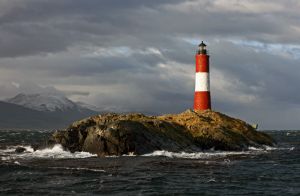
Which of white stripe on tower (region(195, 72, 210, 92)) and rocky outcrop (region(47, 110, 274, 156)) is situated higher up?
white stripe on tower (region(195, 72, 210, 92))

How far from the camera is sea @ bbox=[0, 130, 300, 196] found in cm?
2930

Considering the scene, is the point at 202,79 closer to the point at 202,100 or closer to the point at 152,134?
the point at 202,100

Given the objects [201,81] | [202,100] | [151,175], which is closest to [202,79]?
[201,81]

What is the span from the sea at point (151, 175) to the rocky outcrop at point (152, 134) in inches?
65.8

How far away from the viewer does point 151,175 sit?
34594 mm

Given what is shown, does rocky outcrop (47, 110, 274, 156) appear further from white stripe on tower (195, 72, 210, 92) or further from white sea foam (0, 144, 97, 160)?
white stripe on tower (195, 72, 210, 92)

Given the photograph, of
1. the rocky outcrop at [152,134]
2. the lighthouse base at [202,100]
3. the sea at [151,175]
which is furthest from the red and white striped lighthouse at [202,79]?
the sea at [151,175]

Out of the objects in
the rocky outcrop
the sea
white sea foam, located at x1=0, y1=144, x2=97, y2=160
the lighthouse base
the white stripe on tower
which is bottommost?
the sea

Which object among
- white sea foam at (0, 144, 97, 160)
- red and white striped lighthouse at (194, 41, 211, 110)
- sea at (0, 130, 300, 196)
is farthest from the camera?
red and white striped lighthouse at (194, 41, 211, 110)

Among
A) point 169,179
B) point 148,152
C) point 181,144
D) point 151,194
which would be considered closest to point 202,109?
point 181,144

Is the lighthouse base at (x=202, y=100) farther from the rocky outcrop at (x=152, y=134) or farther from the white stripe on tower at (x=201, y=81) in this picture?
the rocky outcrop at (x=152, y=134)

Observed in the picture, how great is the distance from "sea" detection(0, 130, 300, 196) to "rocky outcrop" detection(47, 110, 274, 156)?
5.48ft

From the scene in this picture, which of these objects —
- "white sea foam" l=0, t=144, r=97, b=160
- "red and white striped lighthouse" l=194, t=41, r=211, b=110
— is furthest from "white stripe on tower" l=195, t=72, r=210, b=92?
"white sea foam" l=0, t=144, r=97, b=160

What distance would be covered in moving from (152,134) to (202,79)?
1828 centimetres
